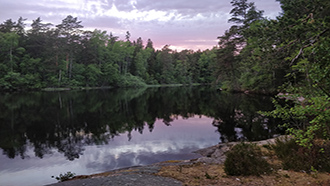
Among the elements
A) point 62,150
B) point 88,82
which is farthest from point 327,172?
point 88,82

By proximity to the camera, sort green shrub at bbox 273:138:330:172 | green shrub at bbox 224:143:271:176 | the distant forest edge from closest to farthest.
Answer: green shrub at bbox 224:143:271:176, green shrub at bbox 273:138:330:172, the distant forest edge

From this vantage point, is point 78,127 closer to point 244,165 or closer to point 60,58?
point 244,165

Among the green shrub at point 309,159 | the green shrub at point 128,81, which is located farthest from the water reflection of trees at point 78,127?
the green shrub at point 128,81

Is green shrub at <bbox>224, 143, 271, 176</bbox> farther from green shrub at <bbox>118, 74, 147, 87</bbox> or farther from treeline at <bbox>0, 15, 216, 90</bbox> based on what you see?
green shrub at <bbox>118, 74, 147, 87</bbox>

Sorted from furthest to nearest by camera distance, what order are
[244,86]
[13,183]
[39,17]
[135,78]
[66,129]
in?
[135,78] → [39,17] → [244,86] → [66,129] → [13,183]

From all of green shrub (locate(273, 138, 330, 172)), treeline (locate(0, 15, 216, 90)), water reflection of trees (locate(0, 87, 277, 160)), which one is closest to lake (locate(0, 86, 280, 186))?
water reflection of trees (locate(0, 87, 277, 160))

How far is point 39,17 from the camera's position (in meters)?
60.2

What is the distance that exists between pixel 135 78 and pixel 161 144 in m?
64.6

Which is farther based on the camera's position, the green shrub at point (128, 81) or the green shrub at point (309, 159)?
the green shrub at point (128, 81)

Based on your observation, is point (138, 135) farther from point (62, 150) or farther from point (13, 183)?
point (13, 183)

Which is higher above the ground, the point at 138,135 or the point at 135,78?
the point at 135,78

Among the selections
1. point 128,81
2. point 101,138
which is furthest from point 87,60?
point 101,138

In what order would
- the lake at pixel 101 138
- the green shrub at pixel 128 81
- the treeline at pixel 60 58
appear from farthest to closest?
1. the green shrub at pixel 128 81
2. the treeline at pixel 60 58
3. the lake at pixel 101 138

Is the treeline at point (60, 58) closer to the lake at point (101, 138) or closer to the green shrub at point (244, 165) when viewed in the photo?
the lake at point (101, 138)
